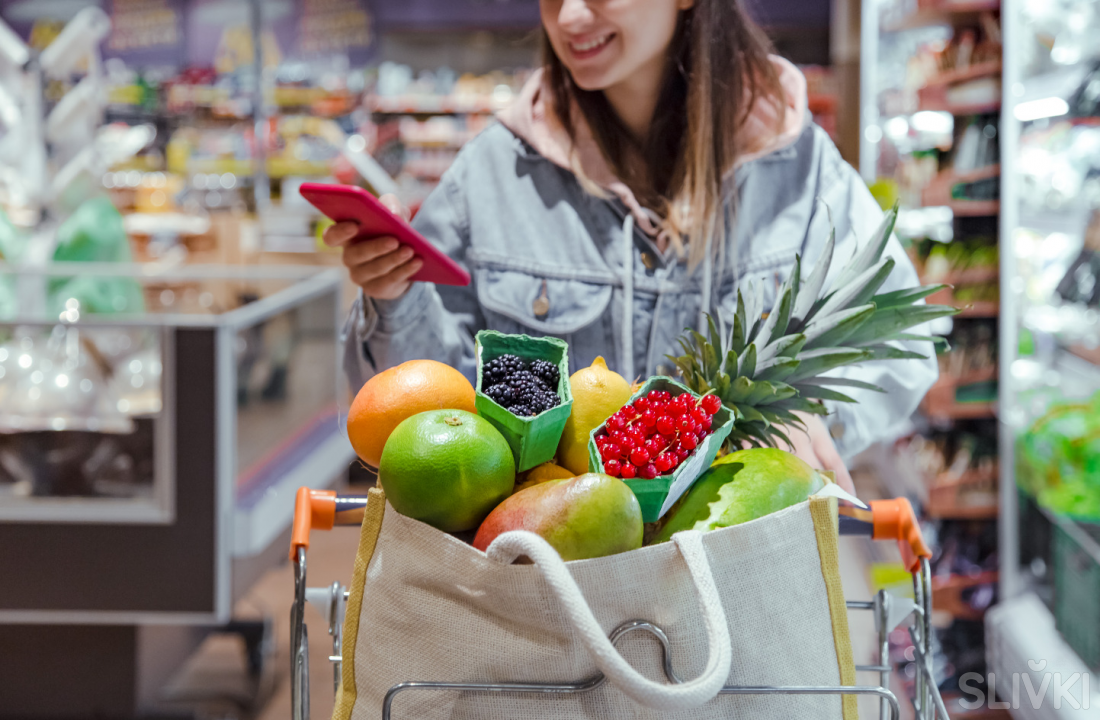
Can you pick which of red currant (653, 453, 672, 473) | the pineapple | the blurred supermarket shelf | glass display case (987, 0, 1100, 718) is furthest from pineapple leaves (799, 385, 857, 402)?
the blurred supermarket shelf

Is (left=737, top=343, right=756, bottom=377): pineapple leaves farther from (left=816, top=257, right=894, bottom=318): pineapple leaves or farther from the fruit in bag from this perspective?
the fruit in bag

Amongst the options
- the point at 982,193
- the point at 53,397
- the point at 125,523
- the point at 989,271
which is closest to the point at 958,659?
the point at 989,271

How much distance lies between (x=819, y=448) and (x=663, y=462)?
0.43m

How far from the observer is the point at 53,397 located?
256 cm

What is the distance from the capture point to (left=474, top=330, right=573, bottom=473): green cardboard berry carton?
0.78 metres

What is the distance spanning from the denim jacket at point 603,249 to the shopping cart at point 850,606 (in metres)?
0.45

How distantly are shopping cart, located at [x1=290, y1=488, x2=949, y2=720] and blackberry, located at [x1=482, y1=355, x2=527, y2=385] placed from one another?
21 cm

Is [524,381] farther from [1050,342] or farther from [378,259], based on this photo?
[1050,342]

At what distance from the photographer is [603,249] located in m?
1.43

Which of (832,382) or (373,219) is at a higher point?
(373,219)

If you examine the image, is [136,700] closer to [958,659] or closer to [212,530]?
[212,530]

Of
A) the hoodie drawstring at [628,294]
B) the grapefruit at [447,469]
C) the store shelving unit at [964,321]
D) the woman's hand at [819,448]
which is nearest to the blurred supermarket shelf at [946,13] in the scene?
the store shelving unit at [964,321]

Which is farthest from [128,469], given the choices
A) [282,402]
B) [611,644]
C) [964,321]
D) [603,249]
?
[964,321]

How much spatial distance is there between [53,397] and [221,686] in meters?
1.09
